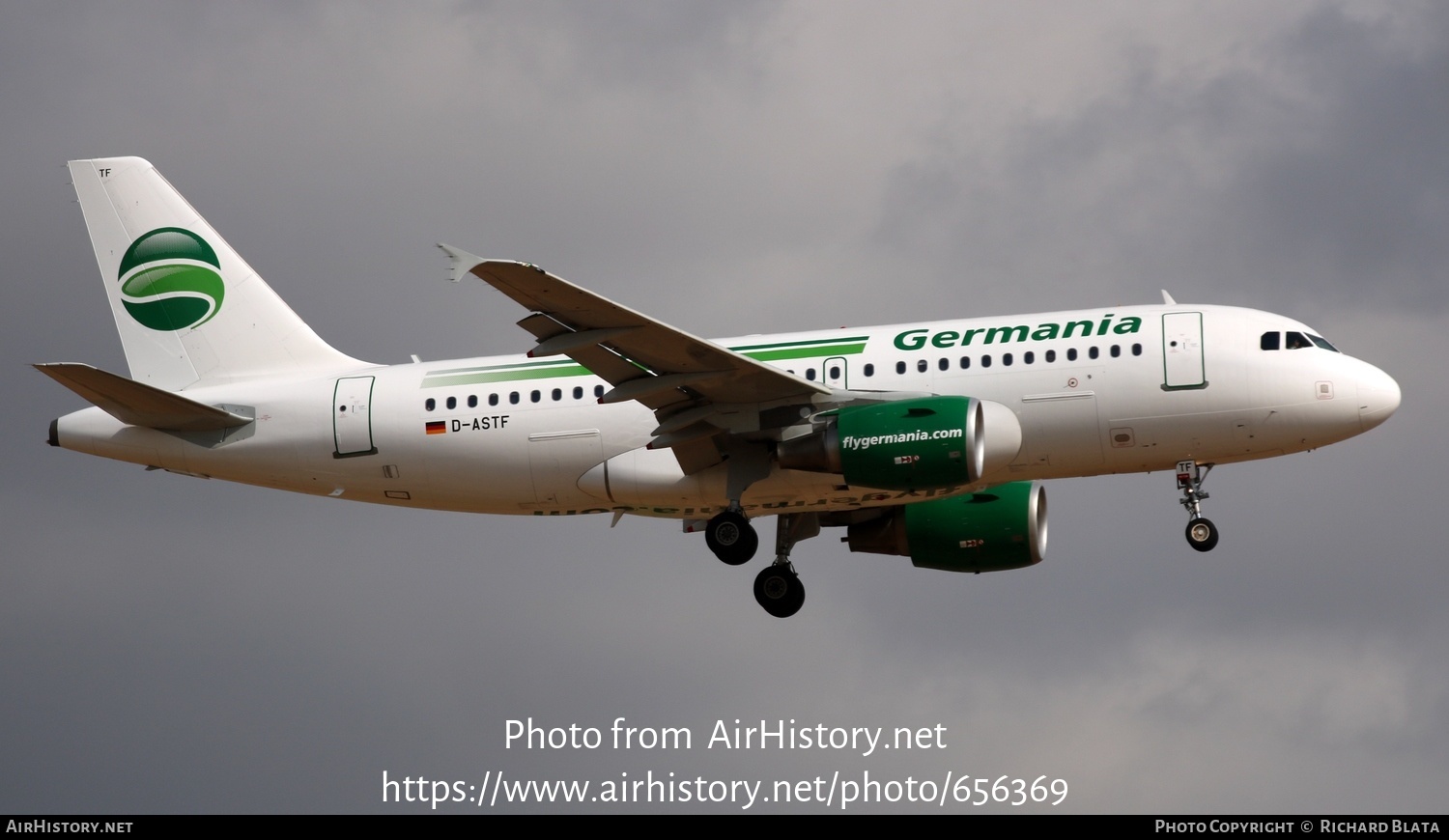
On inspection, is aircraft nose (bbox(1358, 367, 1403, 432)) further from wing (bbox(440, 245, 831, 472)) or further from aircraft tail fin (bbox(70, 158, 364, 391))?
aircraft tail fin (bbox(70, 158, 364, 391))

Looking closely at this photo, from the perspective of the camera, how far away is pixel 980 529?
41562 mm

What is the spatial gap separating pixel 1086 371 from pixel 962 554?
693cm

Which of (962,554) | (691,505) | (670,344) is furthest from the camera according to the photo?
(962,554)

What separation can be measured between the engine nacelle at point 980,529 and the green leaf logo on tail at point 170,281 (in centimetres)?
1681

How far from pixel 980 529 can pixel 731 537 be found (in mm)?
6928

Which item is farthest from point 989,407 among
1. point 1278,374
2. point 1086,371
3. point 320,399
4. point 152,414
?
point 152,414

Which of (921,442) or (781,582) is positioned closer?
(921,442)

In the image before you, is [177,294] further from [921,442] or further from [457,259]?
[921,442]

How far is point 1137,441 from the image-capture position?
3644 centimetres

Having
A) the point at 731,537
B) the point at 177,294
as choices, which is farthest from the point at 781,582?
the point at 177,294

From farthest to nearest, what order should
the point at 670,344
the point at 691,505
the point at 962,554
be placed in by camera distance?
the point at 962,554, the point at 691,505, the point at 670,344

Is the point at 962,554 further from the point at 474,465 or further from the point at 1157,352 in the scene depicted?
the point at 474,465

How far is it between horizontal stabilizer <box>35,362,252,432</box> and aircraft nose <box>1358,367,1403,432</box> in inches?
906

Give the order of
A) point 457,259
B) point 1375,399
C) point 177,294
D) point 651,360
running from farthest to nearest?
point 177,294
point 1375,399
point 651,360
point 457,259
